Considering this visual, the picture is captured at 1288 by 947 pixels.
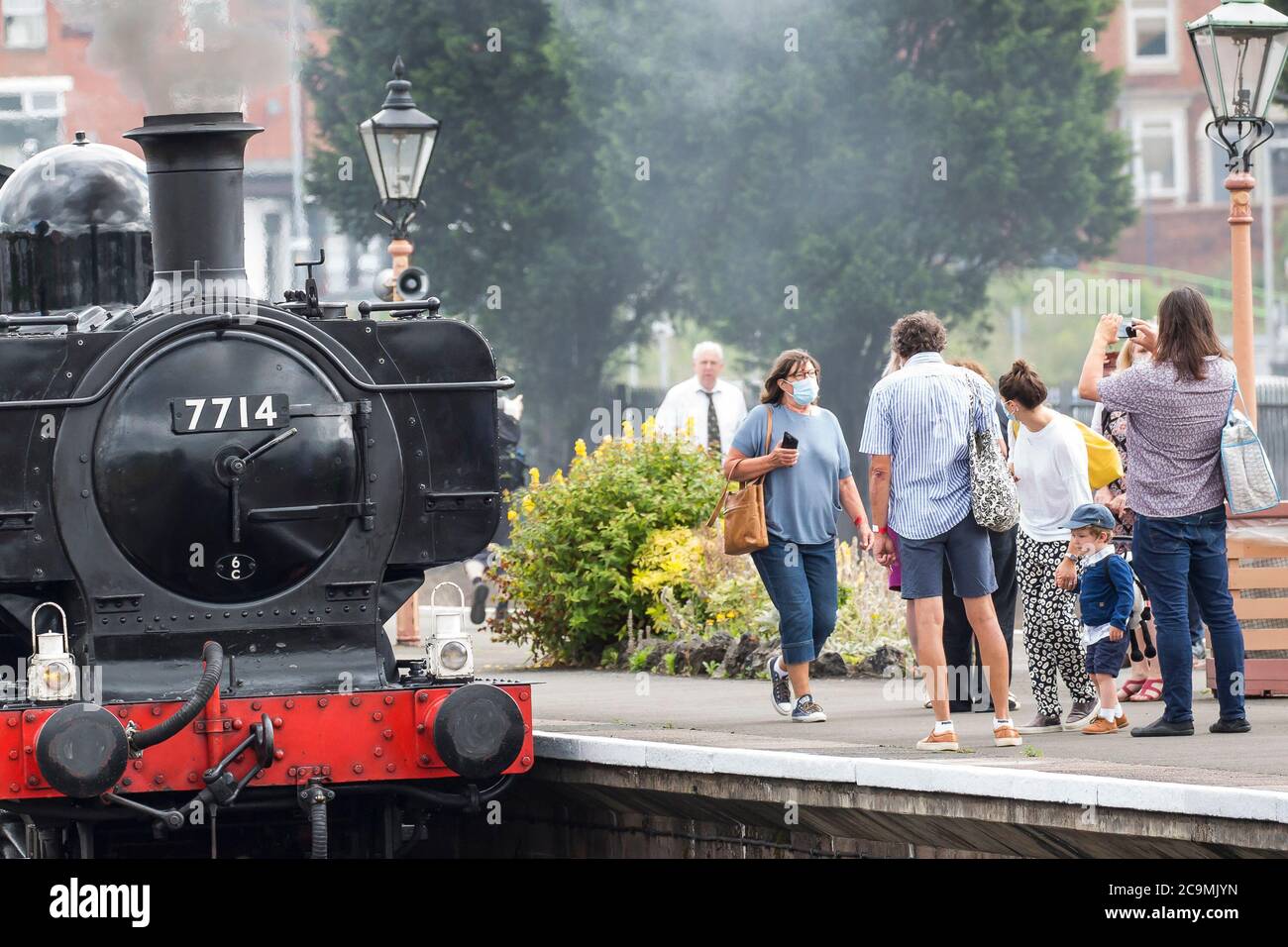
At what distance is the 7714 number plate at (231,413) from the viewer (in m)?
7.47

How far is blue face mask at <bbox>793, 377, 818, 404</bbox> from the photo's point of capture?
9.49 meters

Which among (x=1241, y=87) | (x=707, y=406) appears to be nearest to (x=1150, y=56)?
(x=707, y=406)

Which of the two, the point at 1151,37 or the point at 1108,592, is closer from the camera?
the point at 1108,592

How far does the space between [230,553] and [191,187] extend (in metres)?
1.34

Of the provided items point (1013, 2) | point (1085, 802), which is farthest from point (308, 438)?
A: point (1013, 2)

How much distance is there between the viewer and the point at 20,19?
30.9 m

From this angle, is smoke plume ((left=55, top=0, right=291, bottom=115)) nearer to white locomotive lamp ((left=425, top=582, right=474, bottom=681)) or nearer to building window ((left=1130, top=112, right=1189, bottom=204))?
white locomotive lamp ((left=425, top=582, right=474, bottom=681))

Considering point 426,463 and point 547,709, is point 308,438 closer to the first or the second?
point 426,463

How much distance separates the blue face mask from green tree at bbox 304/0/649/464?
23590 millimetres

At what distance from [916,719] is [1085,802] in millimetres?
3156

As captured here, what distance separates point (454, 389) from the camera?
793cm

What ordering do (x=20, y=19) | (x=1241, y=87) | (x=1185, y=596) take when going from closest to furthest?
(x=1185, y=596), (x=1241, y=87), (x=20, y=19)

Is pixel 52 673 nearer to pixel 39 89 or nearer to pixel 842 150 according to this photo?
pixel 39 89

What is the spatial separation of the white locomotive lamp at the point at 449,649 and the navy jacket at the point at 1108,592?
2.58m
